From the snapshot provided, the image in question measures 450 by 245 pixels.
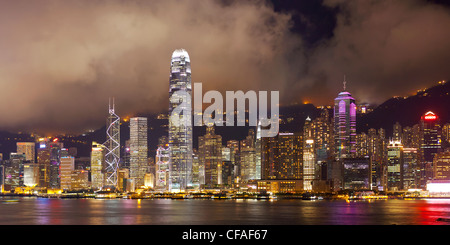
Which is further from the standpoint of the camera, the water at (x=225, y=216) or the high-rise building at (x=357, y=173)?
the high-rise building at (x=357, y=173)

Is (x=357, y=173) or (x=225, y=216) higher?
(x=357, y=173)

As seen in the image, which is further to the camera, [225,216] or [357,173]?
[357,173]

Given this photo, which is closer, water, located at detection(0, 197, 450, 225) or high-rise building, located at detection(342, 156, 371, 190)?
water, located at detection(0, 197, 450, 225)
